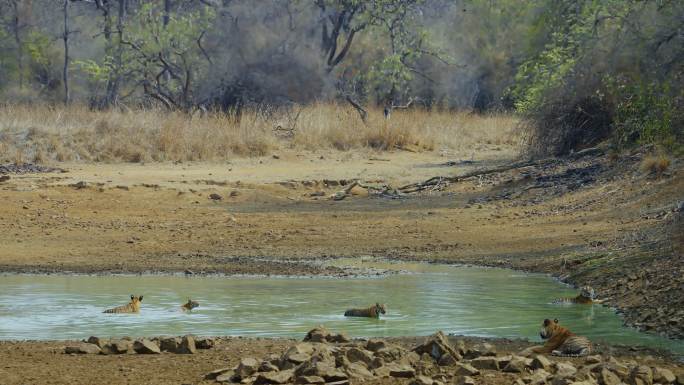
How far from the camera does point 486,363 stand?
21.5 ft

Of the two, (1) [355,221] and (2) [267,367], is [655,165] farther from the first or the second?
(2) [267,367]

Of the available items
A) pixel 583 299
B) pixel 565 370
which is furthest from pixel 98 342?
pixel 583 299

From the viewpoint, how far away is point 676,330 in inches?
336

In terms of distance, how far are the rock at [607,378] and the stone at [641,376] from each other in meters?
0.08

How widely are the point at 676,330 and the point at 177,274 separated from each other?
570 centimetres

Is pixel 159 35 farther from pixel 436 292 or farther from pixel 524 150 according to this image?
pixel 436 292

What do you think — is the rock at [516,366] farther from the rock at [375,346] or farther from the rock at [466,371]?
the rock at [375,346]

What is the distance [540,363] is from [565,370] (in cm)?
21

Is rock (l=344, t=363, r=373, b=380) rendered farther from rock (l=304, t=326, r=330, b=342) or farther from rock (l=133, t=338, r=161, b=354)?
rock (l=133, t=338, r=161, b=354)

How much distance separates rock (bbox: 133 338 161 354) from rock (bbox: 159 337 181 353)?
0.08 m

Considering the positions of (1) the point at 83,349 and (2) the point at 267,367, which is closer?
(2) the point at 267,367

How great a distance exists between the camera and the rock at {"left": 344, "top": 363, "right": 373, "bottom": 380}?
6.23 metres

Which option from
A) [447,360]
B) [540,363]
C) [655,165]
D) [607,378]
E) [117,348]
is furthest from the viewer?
[655,165]

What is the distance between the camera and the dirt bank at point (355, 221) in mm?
12453
